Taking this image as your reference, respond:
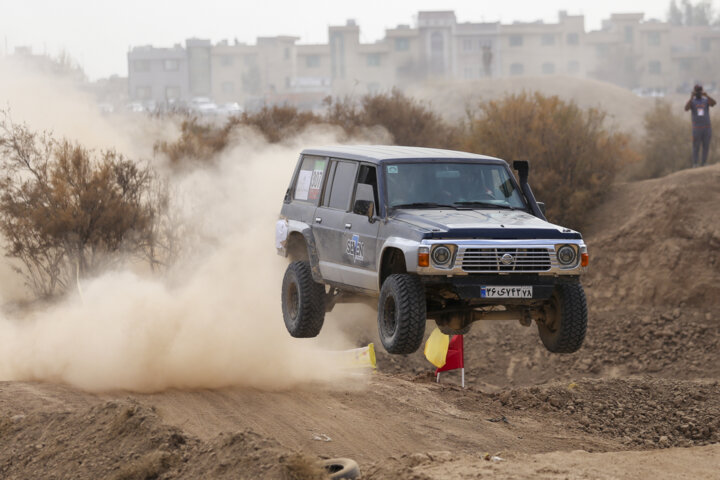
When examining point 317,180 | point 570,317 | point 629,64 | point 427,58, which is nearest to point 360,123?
point 317,180

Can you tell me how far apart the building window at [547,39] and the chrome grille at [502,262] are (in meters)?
114

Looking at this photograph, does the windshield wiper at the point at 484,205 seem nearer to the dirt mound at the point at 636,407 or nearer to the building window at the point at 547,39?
the dirt mound at the point at 636,407

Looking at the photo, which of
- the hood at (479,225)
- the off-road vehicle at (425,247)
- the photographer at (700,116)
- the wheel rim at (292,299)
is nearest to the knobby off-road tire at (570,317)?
the off-road vehicle at (425,247)

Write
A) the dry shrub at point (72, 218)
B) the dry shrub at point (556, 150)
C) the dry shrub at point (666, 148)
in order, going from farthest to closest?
the dry shrub at point (666, 148)
the dry shrub at point (556, 150)
the dry shrub at point (72, 218)

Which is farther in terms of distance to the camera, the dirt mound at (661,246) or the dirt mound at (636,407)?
the dirt mound at (661,246)

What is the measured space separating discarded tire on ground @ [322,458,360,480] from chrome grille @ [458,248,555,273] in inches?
94.1

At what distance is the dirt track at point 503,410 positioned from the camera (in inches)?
468

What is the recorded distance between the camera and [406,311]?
10.9 m

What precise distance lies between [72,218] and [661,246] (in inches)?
580

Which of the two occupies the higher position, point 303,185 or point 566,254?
point 303,185

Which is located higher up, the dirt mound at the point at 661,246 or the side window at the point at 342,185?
the side window at the point at 342,185

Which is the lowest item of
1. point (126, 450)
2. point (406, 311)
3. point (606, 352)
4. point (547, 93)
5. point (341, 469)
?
point (606, 352)

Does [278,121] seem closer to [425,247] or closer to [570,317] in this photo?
[570,317]

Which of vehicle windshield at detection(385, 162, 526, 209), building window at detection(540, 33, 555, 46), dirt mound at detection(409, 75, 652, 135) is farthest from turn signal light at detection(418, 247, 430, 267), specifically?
building window at detection(540, 33, 555, 46)
